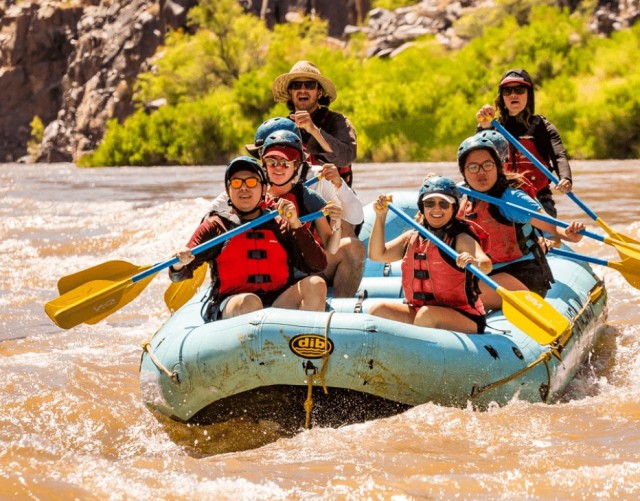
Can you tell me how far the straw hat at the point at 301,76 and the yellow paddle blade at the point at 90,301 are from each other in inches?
55.6

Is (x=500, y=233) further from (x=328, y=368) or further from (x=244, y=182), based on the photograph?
(x=328, y=368)

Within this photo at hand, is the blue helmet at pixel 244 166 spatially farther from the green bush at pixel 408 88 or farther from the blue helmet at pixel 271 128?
the green bush at pixel 408 88

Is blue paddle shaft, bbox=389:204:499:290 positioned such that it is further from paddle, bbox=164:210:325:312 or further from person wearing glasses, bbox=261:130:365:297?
paddle, bbox=164:210:325:312

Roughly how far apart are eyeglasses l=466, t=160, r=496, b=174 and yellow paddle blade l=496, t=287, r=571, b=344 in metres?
0.72

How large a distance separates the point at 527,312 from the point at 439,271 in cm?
37

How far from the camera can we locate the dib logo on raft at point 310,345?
335cm

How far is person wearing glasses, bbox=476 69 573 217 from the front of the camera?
17.3ft

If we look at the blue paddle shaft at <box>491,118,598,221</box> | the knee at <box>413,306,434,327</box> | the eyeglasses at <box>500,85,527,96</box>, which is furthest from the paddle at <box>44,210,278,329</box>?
the eyeglasses at <box>500,85,527,96</box>

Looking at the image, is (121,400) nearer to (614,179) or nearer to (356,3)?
(614,179)

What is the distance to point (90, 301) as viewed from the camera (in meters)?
4.04

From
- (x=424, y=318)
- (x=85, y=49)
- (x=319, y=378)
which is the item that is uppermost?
(x=85, y=49)

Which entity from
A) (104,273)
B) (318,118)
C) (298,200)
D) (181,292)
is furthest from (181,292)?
(318,118)

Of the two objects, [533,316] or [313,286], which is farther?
[313,286]

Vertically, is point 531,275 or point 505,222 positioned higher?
point 505,222
